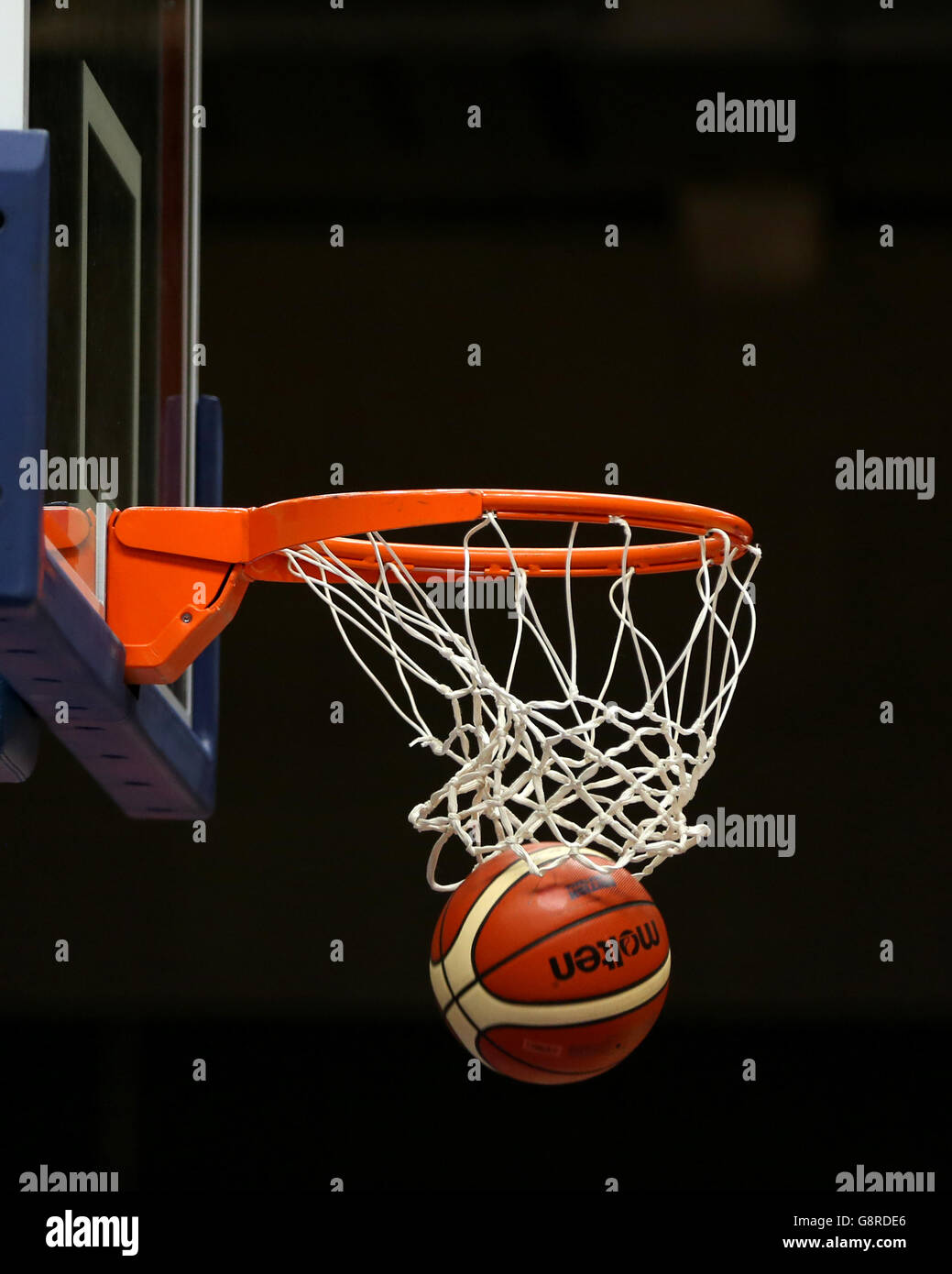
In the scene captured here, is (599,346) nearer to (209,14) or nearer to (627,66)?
(627,66)

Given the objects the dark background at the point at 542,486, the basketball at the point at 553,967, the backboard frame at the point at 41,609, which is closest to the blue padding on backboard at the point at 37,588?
the backboard frame at the point at 41,609

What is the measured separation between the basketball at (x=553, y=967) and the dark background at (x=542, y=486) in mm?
2283

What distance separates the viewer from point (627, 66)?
3957 millimetres

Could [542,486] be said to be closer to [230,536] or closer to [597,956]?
[230,536]

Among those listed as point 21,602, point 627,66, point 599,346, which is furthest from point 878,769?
point 21,602

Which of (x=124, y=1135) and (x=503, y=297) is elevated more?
(x=503, y=297)

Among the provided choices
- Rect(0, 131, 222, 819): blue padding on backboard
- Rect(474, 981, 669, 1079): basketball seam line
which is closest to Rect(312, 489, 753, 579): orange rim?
Rect(0, 131, 222, 819): blue padding on backboard

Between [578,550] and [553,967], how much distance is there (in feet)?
1.90

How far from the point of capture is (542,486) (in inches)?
156

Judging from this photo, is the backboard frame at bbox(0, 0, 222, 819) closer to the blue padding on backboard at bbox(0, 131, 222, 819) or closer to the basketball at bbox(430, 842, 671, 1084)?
the blue padding on backboard at bbox(0, 131, 222, 819)

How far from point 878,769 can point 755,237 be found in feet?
4.82

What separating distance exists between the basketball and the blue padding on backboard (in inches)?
18.9

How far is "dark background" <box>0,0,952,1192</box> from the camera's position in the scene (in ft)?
12.6
